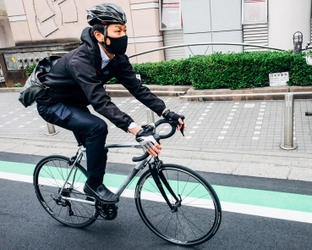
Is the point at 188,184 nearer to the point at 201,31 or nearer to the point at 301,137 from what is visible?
the point at 301,137

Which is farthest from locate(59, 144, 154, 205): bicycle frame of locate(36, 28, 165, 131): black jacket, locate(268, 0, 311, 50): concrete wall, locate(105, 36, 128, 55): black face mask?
locate(268, 0, 311, 50): concrete wall

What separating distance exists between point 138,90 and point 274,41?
26.3ft

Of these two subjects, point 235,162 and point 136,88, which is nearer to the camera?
point 136,88

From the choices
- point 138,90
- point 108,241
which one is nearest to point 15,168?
point 108,241

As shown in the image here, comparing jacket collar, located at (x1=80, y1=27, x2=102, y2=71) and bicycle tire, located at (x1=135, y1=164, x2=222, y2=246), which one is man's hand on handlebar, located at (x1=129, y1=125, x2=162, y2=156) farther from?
jacket collar, located at (x1=80, y1=27, x2=102, y2=71)

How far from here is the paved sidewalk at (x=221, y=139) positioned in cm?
475

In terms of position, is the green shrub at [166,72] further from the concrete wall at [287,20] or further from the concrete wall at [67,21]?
the concrete wall at [287,20]

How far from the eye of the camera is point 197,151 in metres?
5.40

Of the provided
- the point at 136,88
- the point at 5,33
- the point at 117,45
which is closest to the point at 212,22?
the point at 136,88

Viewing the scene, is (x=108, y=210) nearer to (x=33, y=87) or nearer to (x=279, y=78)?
(x=33, y=87)

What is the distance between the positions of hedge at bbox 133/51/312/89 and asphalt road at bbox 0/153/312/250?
3.89 meters

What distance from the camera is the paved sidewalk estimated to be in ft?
15.6

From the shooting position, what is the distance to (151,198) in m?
3.68

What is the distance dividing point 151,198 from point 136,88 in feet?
4.08
